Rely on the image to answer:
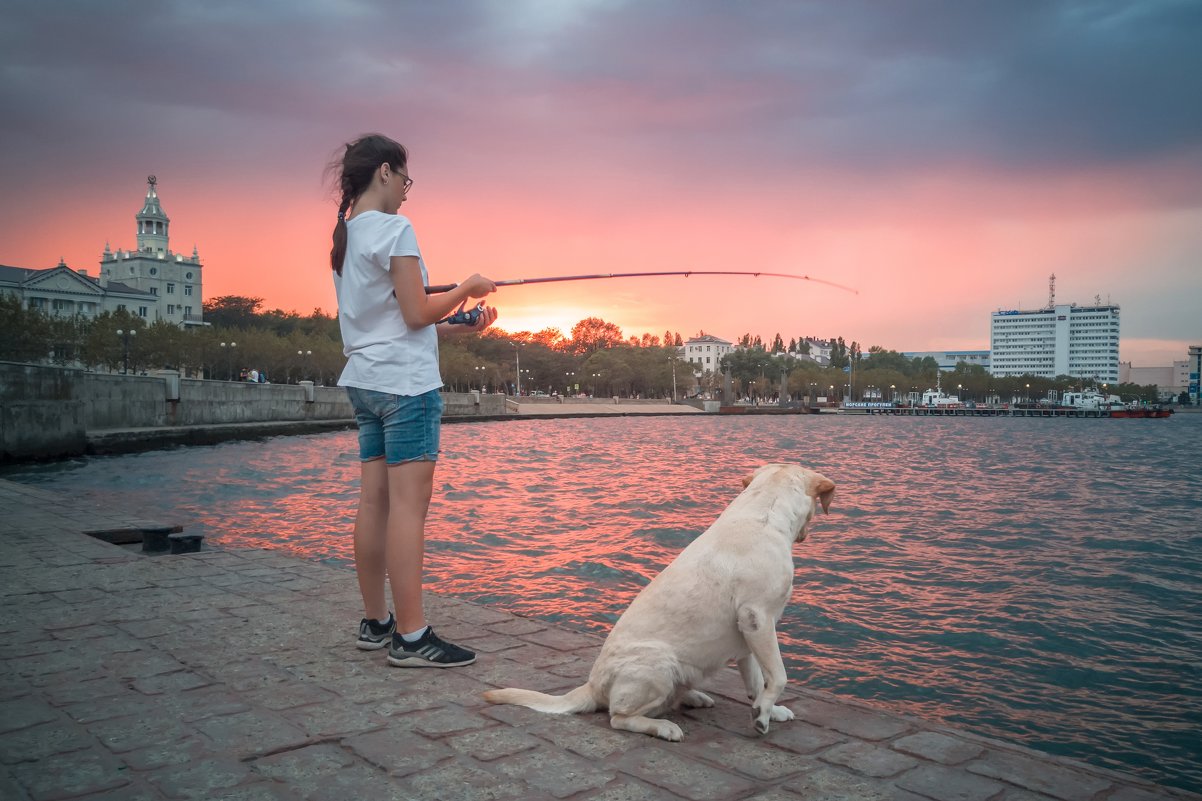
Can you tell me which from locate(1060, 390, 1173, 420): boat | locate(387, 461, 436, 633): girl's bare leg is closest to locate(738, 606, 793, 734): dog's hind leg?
locate(387, 461, 436, 633): girl's bare leg

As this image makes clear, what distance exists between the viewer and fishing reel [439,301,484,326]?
4379 millimetres

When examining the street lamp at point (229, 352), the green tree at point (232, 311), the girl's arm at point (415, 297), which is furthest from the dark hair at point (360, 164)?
the green tree at point (232, 311)

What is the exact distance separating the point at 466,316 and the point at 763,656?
91.9 inches

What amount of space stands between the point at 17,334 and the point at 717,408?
105970 mm

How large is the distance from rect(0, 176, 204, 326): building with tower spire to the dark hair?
404 ft

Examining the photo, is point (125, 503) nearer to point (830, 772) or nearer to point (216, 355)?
point (830, 772)

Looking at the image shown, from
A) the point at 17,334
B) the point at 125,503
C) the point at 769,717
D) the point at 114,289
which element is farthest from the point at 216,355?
the point at 769,717

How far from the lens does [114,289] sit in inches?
4700

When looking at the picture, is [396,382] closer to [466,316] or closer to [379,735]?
[466,316]

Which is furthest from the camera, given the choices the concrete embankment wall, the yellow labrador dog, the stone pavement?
the concrete embankment wall

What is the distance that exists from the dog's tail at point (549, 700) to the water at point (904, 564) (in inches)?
79.4

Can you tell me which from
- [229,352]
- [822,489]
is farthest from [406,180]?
[229,352]

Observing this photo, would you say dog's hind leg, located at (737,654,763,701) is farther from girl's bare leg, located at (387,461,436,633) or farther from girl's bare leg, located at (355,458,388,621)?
girl's bare leg, located at (355,458,388,621)

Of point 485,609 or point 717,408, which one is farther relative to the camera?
point 717,408
